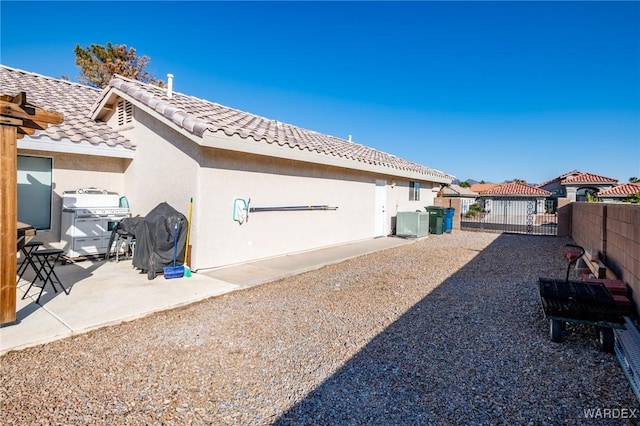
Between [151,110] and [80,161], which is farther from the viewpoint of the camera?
[80,161]

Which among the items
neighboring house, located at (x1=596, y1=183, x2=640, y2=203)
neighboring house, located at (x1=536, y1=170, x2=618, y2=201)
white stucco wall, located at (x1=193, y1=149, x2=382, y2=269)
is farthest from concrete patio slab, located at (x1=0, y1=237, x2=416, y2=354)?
neighboring house, located at (x1=536, y1=170, x2=618, y2=201)

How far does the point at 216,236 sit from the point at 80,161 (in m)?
3.99

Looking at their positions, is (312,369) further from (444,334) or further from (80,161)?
(80,161)

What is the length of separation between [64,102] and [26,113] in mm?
7168

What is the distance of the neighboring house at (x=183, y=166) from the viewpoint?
707 centimetres

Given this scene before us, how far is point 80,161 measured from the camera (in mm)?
8180

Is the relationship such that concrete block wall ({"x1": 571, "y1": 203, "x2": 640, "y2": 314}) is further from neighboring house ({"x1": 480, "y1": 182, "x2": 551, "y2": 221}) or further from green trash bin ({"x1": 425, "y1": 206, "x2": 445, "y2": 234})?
neighboring house ({"x1": 480, "y1": 182, "x2": 551, "y2": 221})

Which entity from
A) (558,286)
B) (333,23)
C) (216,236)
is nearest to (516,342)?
(558,286)

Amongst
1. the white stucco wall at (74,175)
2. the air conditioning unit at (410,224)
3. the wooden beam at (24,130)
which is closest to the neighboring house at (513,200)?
the air conditioning unit at (410,224)

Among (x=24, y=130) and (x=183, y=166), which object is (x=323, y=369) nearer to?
(x=24, y=130)

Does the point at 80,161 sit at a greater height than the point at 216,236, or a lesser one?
greater

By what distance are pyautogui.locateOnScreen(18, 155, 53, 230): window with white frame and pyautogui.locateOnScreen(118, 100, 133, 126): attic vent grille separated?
78.1 inches

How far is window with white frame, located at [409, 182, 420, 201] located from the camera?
1616 cm

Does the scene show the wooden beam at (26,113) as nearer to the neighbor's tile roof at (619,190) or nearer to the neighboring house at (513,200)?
the neighboring house at (513,200)
